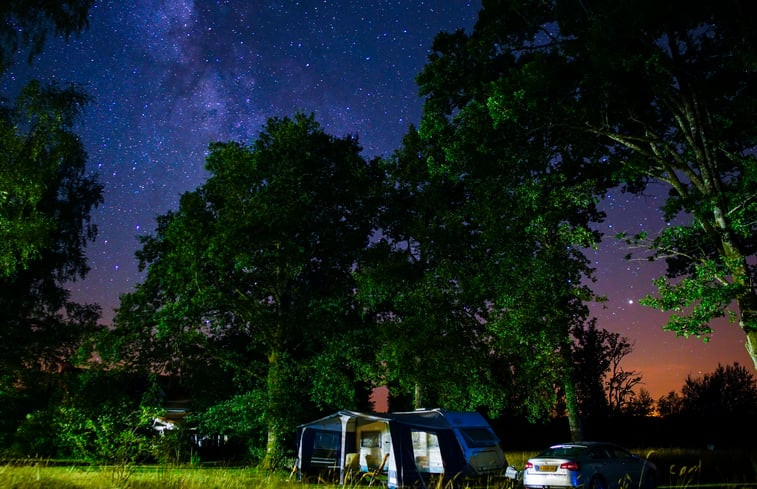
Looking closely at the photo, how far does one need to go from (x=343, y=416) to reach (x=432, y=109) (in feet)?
36.6

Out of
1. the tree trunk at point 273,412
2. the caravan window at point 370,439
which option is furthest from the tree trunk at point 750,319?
the tree trunk at point 273,412

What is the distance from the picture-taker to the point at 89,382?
81.4 feet

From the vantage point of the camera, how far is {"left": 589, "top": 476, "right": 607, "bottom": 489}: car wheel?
15242 millimetres

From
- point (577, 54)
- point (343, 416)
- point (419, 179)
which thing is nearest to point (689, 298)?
point (577, 54)

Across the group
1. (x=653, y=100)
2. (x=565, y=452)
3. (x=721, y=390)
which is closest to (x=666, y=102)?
(x=653, y=100)

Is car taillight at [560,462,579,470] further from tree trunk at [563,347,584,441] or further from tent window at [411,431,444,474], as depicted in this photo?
tree trunk at [563,347,584,441]

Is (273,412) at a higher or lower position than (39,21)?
lower

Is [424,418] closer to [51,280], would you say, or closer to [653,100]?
[653,100]

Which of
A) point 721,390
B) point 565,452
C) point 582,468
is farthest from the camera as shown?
point 721,390

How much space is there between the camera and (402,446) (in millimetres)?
17656

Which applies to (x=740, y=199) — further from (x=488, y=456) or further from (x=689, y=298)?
(x=488, y=456)

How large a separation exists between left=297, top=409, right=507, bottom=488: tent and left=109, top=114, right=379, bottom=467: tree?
3.38 metres

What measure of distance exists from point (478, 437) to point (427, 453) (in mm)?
2184

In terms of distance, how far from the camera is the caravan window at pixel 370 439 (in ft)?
72.0
